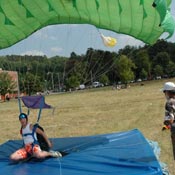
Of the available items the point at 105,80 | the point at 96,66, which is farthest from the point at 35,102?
the point at 105,80

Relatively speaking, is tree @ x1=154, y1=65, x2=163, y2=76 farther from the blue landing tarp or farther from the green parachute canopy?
the green parachute canopy

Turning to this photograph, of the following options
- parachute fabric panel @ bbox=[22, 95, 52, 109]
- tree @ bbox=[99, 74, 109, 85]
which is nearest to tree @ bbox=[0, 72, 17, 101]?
tree @ bbox=[99, 74, 109, 85]

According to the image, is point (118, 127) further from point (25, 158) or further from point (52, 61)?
point (25, 158)

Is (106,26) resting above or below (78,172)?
above

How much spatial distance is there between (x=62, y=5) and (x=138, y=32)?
133cm

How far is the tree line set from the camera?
8.30m

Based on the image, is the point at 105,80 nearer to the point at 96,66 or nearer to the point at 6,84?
the point at 6,84

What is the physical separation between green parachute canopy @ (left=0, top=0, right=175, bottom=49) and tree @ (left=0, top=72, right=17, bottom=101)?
4707 cm

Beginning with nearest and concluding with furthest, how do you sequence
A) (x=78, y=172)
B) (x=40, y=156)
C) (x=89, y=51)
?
(x=78, y=172) < (x=40, y=156) < (x=89, y=51)

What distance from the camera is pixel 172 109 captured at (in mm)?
6273

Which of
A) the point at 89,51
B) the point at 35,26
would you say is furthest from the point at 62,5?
the point at 89,51

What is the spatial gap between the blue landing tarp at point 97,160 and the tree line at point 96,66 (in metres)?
1.67

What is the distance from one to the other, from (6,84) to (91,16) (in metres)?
48.0

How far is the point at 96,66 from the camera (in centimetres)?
951
